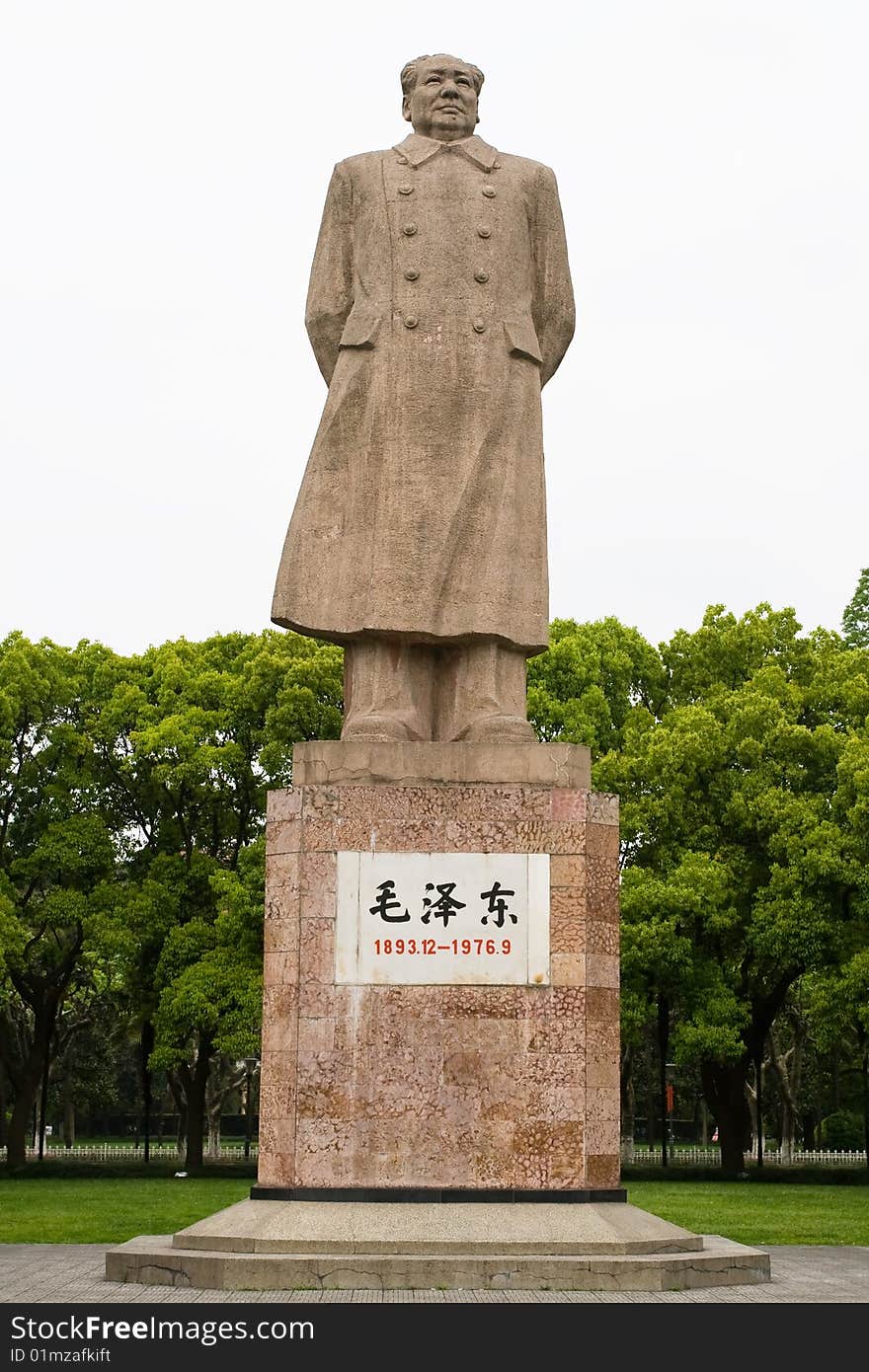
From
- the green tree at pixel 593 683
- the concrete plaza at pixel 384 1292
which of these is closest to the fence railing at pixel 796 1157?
the green tree at pixel 593 683

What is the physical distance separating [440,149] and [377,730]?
3.74 metres

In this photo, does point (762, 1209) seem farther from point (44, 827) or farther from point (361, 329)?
point (44, 827)

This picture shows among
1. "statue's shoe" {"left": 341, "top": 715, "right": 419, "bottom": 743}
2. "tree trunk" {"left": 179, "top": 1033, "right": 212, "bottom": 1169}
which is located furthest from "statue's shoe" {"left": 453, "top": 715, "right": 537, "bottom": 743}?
"tree trunk" {"left": 179, "top": 1033, "right": 212, "bottom": 1169}

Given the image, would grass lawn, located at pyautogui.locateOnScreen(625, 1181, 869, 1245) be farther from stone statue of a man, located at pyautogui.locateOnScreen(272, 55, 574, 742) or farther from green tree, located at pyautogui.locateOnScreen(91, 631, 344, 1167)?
green tree, located at pyautogui.locateOnScreen(91, 631, 344, 1167)

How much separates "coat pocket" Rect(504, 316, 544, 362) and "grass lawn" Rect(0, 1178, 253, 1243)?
27.9ft

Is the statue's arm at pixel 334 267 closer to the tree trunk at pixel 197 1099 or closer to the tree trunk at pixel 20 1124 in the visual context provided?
the tree trunk at pixel 197 1099

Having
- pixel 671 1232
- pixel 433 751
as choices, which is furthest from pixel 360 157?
pixel 671 1232

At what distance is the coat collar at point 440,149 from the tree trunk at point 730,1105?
2138 centimetres

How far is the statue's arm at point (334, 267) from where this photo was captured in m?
10.8

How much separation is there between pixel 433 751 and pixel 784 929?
1794cm

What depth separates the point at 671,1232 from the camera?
9.03 m

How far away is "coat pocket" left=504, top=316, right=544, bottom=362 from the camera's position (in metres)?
10.5

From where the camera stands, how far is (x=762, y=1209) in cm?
2019

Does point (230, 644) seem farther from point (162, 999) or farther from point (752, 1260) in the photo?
point (752, 1260)
